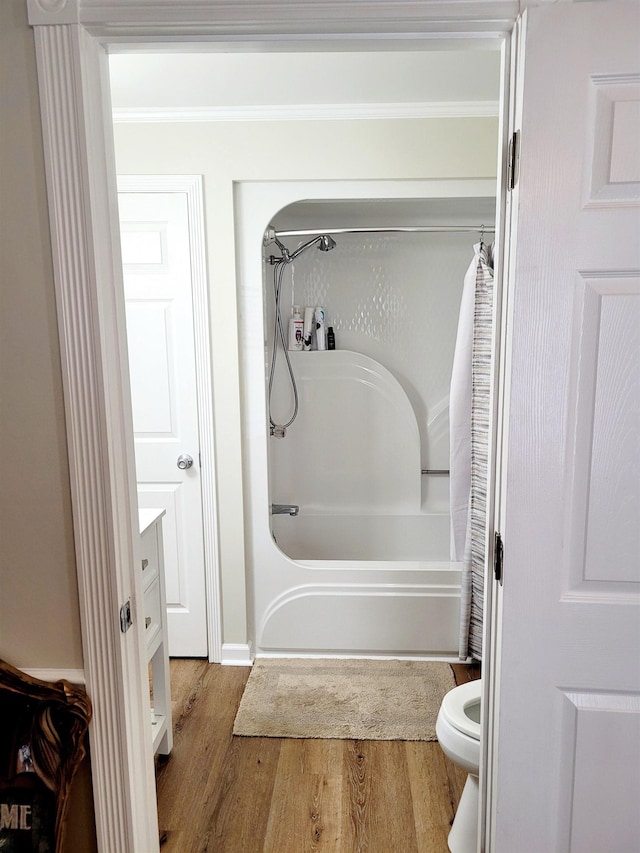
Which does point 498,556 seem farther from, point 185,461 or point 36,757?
point 185,461

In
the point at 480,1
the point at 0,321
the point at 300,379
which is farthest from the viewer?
the point at 300,379

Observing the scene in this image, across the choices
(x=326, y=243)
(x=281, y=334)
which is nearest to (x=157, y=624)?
(x=281, y=334)

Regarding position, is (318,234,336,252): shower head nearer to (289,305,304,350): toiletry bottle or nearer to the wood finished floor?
(289,305,304,350): toiletry bottle

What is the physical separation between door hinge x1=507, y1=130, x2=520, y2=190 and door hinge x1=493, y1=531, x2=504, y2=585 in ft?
2.34

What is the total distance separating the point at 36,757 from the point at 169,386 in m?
1.70

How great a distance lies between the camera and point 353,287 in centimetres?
347

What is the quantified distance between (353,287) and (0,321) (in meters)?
2.48

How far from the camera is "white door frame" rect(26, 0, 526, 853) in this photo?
1.12 meters

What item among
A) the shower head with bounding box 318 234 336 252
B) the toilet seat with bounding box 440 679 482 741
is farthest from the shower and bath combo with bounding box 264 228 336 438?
the toilet seat with bounding box 440 679 482 741

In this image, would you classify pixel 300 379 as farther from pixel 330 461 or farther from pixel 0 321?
pixel 0 321

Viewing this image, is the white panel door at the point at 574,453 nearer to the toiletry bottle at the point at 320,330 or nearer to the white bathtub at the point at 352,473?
the white bathtub at the point at 352,473

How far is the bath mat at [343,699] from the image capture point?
2350 millimetres

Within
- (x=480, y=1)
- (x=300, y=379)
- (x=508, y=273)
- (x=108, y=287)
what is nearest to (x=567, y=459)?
(x=508, y=273)

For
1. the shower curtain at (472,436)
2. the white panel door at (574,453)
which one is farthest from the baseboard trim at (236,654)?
the white panel door at (574,453)
